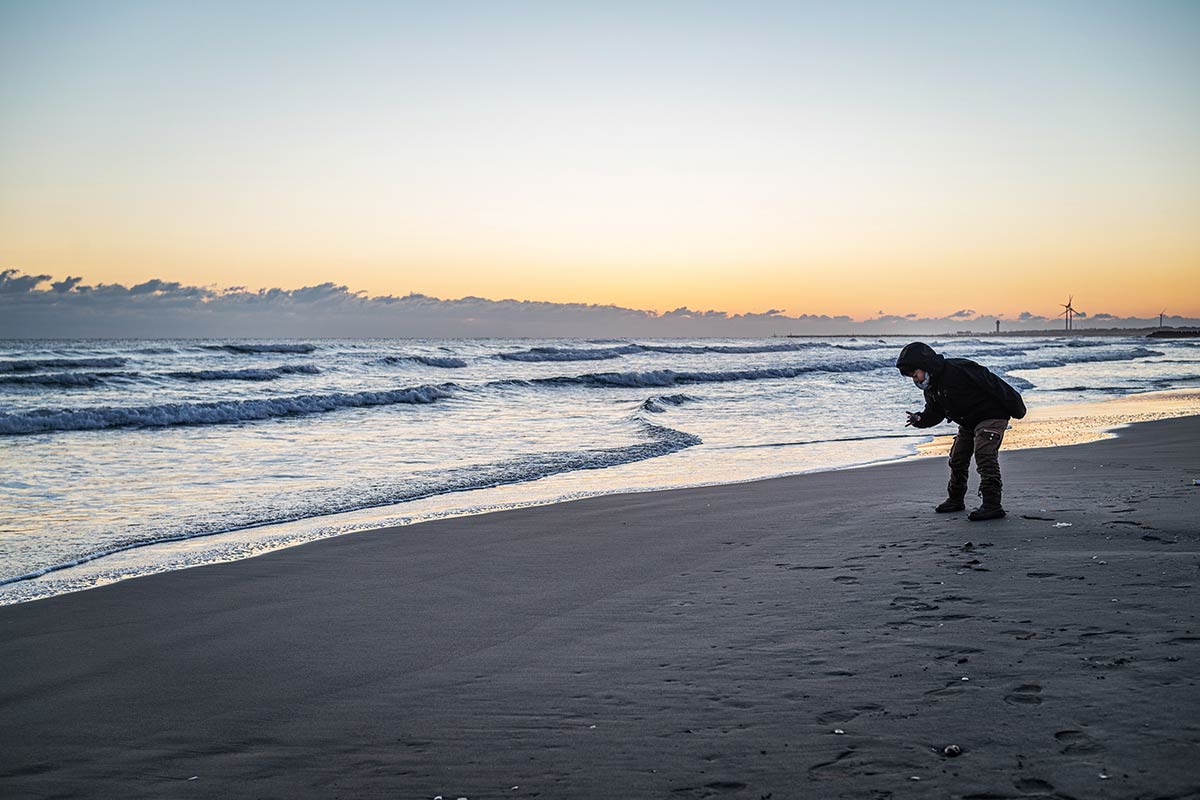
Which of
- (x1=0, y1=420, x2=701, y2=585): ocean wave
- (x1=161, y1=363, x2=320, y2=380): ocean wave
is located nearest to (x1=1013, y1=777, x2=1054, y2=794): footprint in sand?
(x1=0, y1=420, x2=701, y2=585): ocean wave

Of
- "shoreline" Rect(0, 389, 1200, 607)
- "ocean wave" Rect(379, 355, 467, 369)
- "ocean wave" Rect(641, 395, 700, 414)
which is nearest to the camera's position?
"shoreline" Rect(0, 389, 1200, 607)

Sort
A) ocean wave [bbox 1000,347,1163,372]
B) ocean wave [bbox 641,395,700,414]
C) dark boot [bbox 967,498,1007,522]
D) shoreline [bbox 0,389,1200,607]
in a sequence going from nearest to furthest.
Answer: shoreline [bbox 0,389,1200,607] → dark boot [bbox 967,498,1007,522] → ocean wave [bbox 641,395,700,414] → ocean wave [bbox 1000,347,1163,372]

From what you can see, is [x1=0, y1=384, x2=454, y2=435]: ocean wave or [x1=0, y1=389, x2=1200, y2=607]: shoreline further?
[x1=0, y1=384, x2=454, y2=435]: ocean wave

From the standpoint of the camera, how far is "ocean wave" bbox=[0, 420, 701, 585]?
25.4 ft

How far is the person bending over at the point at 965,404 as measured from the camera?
7.02 metres

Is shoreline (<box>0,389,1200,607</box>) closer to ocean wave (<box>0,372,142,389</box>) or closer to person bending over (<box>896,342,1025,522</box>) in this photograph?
person bending over (<box>896,342,1025,522</box>)

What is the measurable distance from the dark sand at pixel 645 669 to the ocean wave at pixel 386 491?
5.18 ft

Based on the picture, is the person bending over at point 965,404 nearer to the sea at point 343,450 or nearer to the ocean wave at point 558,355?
the sea at point 343,450

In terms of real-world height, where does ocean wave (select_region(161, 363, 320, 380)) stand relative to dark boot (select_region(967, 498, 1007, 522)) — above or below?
above

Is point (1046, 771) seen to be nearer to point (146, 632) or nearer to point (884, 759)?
point (884, 759)

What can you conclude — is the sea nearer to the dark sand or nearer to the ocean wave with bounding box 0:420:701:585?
the ocean wave with bounding box 0:420:701:585

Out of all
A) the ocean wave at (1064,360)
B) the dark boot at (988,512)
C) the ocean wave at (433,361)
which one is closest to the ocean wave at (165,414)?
the dark boot at (988,512)

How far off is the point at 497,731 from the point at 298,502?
6.69 metres

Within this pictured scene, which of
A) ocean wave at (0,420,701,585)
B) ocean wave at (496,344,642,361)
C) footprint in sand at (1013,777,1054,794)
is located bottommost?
ocean wave at (0,420,701,585)
